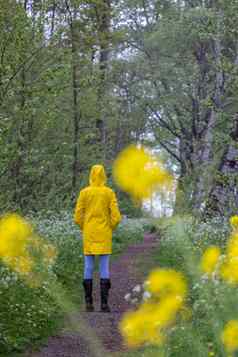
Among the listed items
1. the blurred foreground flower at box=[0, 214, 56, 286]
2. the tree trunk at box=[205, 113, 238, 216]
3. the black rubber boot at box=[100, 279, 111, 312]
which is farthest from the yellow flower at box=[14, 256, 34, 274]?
the tree trunk at box=[205, 113, 238, 216]

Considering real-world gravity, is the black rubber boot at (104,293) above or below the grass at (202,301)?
below

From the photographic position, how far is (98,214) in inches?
356

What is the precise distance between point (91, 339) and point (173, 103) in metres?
26.3

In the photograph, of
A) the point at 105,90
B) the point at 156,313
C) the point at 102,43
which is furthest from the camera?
the point at 105,90

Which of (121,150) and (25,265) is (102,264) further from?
(25,265)

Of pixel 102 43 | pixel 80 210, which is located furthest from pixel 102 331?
pixel 102 43

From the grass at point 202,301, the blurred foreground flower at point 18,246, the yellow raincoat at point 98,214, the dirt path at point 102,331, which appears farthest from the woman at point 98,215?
the blurred foreground flower at point 18,246

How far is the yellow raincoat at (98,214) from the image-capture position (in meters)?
9.01

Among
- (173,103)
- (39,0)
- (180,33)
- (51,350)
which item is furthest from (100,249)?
(173,103)

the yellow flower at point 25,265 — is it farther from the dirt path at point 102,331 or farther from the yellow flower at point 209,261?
the dirt path at point 102,331

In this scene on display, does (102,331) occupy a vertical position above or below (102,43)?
below

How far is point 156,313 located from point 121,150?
12274 millimetres

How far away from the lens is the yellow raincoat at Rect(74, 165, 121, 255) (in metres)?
9.01

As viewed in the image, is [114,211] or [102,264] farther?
[102,264]
